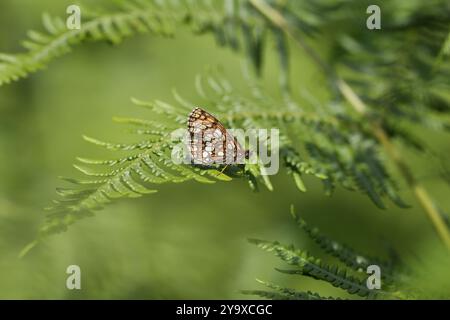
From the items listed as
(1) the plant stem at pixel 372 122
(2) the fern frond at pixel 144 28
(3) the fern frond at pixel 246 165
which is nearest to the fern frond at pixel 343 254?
(3) the fern frond at pixel 246 165

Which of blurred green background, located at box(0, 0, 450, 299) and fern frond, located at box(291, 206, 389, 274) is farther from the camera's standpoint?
blurred green background, located at box(0, 0, 450, 299)

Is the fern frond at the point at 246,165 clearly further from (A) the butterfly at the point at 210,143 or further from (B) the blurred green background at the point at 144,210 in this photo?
(B) the blurred green background at the point at 144,210

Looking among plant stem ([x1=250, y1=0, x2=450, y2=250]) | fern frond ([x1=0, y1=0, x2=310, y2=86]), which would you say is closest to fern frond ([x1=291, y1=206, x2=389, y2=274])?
plant stem ([x1=250, y1=0, x2=450, y2=250])

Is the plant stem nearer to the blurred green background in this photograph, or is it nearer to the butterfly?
the blurred green background

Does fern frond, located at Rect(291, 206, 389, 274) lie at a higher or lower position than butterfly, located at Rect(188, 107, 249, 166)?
lower

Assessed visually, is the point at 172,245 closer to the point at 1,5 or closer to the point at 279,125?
the point at 279,125
